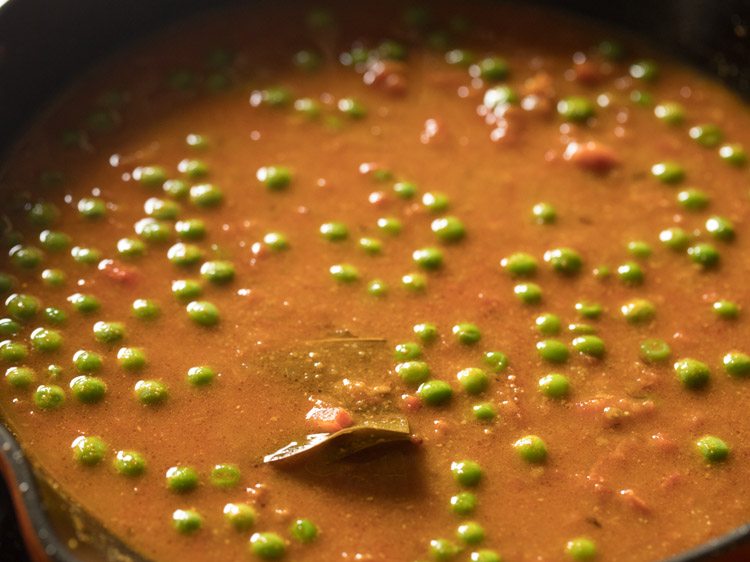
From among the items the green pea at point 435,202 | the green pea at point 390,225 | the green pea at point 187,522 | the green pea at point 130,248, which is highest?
the green pea at point 130,248

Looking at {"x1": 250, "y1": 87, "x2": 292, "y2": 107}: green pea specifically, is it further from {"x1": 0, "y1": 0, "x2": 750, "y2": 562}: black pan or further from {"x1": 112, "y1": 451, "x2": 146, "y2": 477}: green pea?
{"x1": 112, "y1": 451, "x2": 146, "y2": 477}: green pea

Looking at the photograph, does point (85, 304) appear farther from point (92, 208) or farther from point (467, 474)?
point (467, 474)

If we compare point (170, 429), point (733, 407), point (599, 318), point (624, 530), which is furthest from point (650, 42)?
point (170, 429)

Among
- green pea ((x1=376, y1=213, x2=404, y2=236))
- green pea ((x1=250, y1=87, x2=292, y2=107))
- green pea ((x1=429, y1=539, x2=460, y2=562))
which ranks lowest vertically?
green pea ((x1=429, y1=539, x2=460, y2=562))

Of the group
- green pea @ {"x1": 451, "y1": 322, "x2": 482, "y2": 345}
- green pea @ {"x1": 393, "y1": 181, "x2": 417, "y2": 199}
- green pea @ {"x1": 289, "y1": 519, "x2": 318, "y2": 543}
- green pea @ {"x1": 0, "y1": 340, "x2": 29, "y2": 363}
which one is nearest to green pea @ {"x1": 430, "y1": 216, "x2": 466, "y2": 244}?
green pea @ {"x1": 393, "y1": 181, "x2": 417, "y2": 199}

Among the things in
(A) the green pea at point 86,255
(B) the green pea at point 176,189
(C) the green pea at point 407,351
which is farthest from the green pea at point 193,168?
(C) the green pea at point 407,351

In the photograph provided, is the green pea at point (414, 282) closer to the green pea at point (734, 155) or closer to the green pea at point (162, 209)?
the green pea at point (162, 209)
